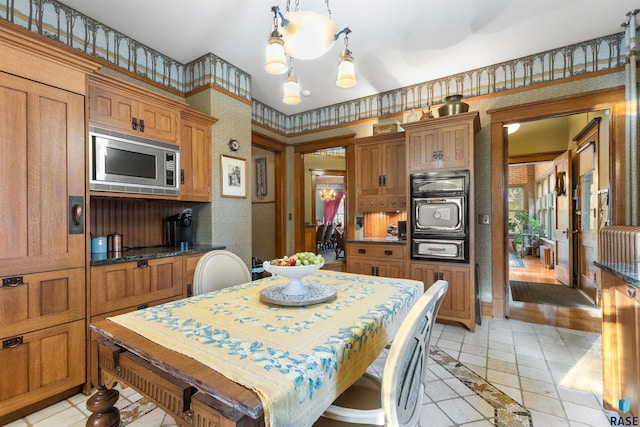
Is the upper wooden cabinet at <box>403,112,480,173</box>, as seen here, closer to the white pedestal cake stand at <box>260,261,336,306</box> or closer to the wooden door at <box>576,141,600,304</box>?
the wooden door at <box>576,141,600,304</box>

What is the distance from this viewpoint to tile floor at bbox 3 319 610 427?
170 centimetres

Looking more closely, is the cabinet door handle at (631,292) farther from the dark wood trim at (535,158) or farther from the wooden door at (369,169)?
the dark wood trim at (535,158)

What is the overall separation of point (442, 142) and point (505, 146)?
2.93ft

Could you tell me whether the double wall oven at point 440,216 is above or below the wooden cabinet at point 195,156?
below

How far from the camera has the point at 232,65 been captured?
10.9 ft

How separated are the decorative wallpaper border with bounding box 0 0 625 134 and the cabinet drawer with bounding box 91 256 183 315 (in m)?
1.93

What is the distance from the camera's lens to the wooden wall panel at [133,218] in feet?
A: 8.44

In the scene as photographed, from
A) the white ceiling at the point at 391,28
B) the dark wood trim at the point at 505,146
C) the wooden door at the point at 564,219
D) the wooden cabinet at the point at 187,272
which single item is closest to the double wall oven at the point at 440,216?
the dark wood trim at the point at 505,146

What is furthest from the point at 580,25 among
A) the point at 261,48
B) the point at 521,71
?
the point at 261,48

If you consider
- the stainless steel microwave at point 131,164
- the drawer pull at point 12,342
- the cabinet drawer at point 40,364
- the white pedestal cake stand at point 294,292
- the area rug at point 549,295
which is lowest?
the area rug at point 549,295

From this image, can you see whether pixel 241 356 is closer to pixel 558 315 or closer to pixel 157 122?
pixel 157 122

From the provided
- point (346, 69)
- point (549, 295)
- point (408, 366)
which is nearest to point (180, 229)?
point (346, 69)

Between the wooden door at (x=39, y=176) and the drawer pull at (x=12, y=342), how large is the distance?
15.0 inches

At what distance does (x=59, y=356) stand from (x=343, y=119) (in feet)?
13.4
